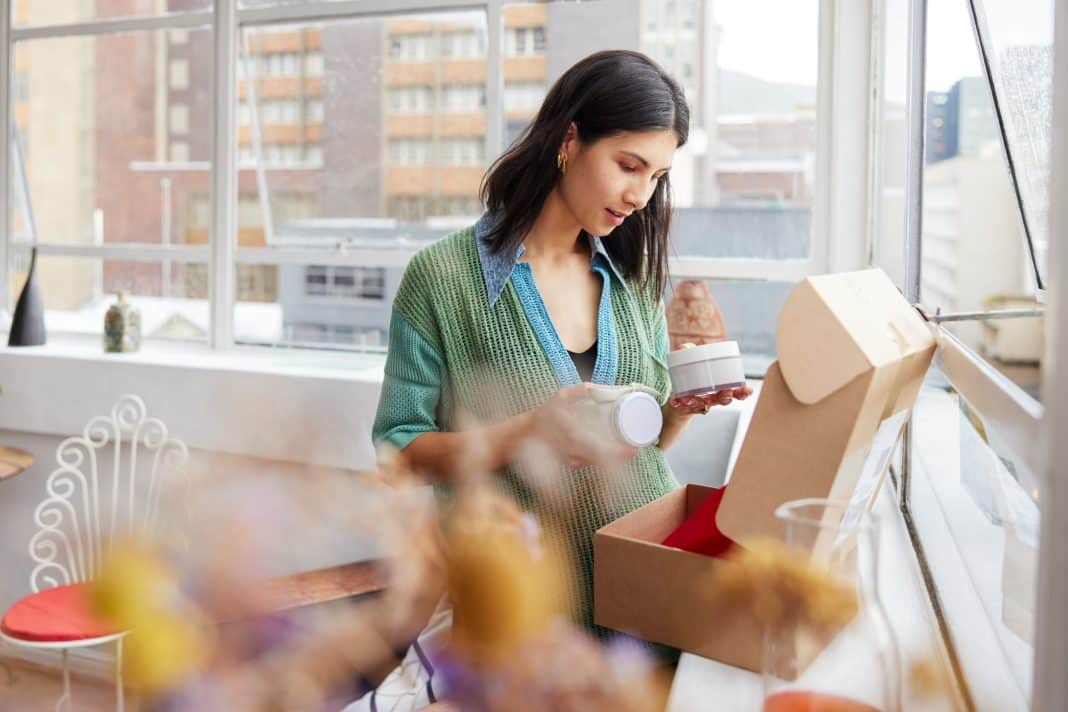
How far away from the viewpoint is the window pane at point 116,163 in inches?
129

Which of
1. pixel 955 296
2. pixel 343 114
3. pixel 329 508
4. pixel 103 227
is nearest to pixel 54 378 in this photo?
pixel 103 227

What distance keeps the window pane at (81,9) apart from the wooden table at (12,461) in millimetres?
1530

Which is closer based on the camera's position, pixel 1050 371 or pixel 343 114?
pixel 1050 371

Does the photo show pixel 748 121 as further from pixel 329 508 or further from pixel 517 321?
pixel 329 508

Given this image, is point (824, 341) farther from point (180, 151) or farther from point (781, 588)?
point (180, 151)

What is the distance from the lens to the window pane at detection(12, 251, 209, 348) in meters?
3.37

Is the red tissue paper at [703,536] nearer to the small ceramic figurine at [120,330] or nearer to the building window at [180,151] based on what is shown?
the small ceramic figurine at [120,330]

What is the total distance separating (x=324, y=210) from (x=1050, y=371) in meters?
2.99

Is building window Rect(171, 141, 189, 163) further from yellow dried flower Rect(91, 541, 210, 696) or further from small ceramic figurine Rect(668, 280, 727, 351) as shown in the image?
yellow dried flower Rect(91, 541, 210, 696)

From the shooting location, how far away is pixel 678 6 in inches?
105

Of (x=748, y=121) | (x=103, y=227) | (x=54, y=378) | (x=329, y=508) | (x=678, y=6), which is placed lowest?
(x=54, y=378)

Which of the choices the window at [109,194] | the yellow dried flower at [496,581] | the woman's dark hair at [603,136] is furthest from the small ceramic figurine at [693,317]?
the yellow dried flower at [496,581]

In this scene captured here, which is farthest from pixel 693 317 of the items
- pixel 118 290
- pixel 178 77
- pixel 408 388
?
pixel 118 290

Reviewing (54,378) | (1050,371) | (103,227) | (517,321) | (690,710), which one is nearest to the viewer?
(1050,371)
